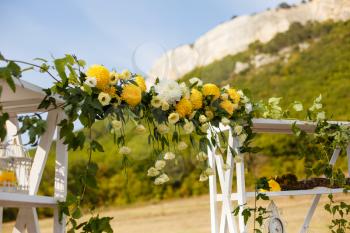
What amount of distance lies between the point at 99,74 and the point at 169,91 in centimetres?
31

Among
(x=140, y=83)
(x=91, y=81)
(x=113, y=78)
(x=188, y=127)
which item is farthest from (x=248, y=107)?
(x=91, y=81)

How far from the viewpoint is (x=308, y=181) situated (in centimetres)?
344

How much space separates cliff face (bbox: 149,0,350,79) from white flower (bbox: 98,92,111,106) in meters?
15.3

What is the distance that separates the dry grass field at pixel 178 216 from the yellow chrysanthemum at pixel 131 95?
247 inches

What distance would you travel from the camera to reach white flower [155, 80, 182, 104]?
211cm

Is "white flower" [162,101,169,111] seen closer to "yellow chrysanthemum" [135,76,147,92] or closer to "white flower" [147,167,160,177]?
"yellow chrysanthemum" [135,76,147,92]

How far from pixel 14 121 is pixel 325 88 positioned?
9.84 meters

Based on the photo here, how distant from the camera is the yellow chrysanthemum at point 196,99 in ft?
7.31

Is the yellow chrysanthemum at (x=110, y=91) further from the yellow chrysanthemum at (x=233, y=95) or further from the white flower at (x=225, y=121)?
the yellow chrysanthemum at (x=233, y=95)

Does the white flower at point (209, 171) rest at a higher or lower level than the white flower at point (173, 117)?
lower

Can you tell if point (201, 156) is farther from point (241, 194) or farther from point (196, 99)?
point (241, 194)

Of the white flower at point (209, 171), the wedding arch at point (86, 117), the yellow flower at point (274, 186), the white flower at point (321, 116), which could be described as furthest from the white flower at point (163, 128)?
the white flower at point (321, 116)

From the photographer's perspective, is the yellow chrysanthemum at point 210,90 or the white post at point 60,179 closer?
the white post at point 60,179

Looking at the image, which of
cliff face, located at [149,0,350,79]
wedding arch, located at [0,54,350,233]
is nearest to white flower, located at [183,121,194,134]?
wedding arch, located at [0,54,350,233]
